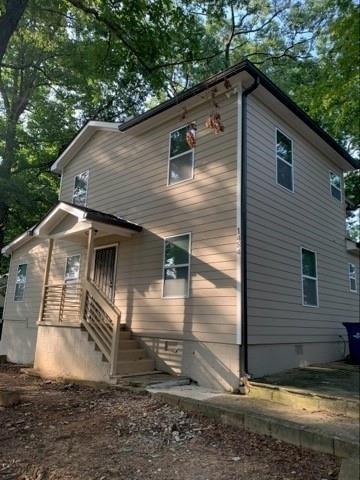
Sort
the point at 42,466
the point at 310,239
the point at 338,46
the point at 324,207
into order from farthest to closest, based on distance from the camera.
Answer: the point at 324,207 → the point at 310,239 → the point at 338,46 → the point at 42,466

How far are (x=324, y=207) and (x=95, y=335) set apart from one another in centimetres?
698

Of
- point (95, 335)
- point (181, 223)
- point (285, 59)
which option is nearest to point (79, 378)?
point (95, 335)

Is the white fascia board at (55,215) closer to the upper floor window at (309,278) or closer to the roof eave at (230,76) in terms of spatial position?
the roof eave at (230,76)

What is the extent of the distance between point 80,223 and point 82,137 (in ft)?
14.2

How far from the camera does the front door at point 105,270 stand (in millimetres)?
9742

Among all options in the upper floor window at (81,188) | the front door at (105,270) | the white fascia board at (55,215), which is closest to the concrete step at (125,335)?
the front door at (105,270)

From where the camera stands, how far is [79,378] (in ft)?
26.4

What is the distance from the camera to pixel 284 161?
8.89m

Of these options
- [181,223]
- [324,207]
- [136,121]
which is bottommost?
[181,223]

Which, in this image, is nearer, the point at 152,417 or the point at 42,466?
the point at 42,466

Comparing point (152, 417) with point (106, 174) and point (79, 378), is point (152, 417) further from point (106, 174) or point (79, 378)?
point (106, 174)

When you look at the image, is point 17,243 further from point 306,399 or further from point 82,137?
point 306,399

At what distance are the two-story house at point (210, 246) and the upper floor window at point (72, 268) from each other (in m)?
0.08

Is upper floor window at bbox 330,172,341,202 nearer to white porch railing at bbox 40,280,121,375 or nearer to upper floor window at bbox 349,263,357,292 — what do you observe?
upper floor window at bbox 349,263,357,292
